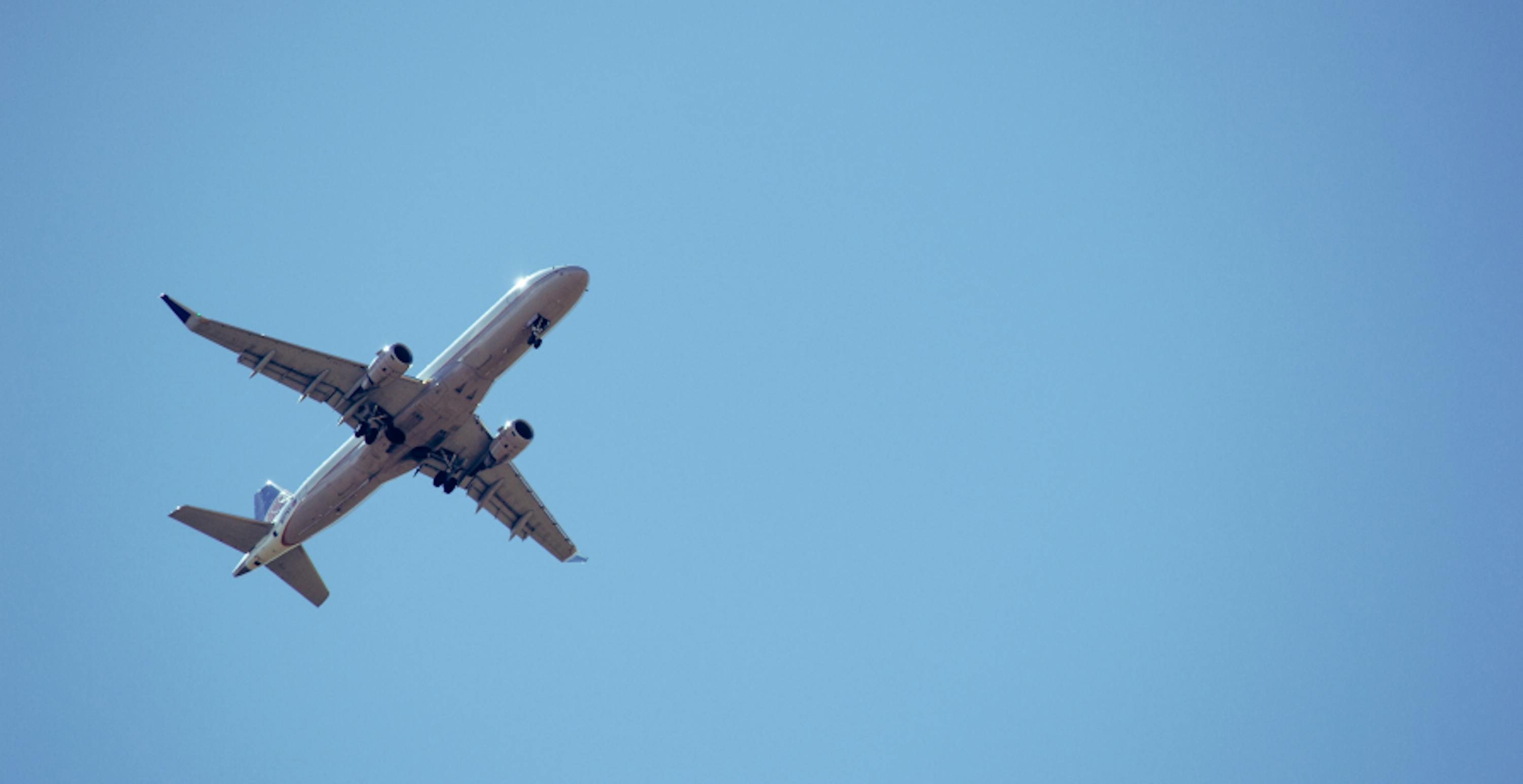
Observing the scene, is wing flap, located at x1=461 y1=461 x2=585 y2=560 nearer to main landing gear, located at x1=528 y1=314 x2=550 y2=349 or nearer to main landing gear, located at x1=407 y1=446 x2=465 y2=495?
main landing gear, located at x1=407 y1=446 x2=465 y2=495

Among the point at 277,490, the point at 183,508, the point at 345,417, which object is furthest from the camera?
the point at 277,490

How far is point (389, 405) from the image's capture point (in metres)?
48.7

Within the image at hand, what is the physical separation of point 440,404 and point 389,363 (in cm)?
271

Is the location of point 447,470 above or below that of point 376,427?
above

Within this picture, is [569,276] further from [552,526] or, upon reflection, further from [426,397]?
[552,526]

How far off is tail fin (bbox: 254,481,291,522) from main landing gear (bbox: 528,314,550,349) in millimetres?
14023

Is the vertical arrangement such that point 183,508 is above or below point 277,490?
below

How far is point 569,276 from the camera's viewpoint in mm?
47906

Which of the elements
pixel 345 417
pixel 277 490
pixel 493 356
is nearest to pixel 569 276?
pixel 493 356

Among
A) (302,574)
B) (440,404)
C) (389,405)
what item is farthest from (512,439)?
(302,574)

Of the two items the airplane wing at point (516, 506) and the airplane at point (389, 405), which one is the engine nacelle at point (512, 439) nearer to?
the airplane at point (389, 405)

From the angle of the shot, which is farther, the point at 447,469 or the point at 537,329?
the point at 447,469

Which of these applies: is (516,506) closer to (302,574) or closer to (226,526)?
(302,574)

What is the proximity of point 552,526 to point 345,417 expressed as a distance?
12877mm
